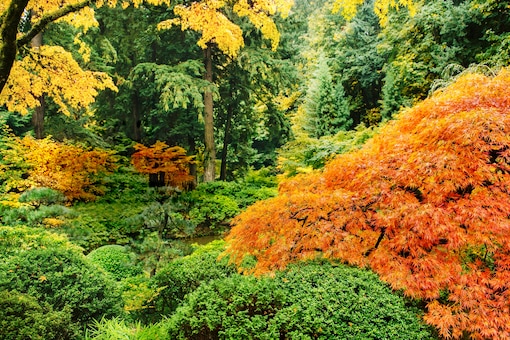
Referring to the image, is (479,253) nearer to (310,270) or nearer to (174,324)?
(310,270)

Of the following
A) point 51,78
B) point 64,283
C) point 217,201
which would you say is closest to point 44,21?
point 51,78

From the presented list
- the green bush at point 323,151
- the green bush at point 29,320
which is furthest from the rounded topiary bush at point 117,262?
the green bush at point 323,151

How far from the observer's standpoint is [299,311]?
3.01 metres

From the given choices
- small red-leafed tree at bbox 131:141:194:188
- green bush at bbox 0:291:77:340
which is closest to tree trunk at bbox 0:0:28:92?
green bush at bbox 0:291:77:340

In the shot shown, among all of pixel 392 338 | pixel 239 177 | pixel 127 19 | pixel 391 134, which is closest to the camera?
pixel 392 338

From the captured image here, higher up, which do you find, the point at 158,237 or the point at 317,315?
the point at 317,315

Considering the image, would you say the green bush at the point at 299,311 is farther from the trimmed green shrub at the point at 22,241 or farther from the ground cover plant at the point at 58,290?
the trimmed green shrub at the point at 22,241

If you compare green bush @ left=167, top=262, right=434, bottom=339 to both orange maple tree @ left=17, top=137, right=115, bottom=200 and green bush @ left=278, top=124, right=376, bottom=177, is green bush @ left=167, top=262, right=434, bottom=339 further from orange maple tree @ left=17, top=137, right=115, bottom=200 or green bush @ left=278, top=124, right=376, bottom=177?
orange maple tree @ left=17, top=137, right=115, bottom=200

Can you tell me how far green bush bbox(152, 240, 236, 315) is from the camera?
14.2 feet

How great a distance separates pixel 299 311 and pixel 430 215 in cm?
141

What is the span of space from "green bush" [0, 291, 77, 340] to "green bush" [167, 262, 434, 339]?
999mm

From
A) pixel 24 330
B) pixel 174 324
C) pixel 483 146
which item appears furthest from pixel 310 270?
pixel 24 330

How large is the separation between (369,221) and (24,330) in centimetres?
320

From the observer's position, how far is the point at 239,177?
17.2 metres
